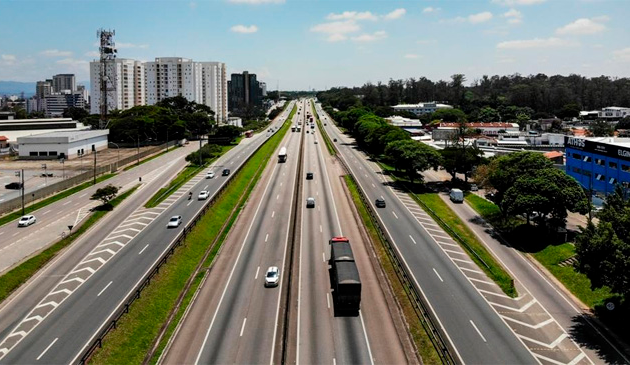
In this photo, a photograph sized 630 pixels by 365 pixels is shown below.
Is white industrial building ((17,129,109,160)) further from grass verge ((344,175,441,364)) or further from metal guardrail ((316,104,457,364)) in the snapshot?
metal guardrail ((316,104,457,364))

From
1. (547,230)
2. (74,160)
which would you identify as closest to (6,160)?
(74,160)

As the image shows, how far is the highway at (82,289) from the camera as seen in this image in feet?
117

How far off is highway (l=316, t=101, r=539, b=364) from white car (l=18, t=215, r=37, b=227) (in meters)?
46.5

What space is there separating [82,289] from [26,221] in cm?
2733

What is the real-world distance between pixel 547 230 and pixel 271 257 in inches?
1353

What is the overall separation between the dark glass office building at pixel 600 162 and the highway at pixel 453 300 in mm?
34032

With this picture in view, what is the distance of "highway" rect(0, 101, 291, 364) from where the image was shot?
35.6 metres

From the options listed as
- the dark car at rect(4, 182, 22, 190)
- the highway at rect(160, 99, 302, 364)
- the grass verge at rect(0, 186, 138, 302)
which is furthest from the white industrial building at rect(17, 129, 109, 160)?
the highway at rect(160, 99, 302, 364)

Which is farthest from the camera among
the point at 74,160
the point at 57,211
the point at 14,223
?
the point at 74,160

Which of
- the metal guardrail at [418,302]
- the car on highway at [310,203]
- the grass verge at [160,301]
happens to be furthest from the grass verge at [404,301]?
the grass verge at [160,301]

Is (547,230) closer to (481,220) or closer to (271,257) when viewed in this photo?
(481,220)

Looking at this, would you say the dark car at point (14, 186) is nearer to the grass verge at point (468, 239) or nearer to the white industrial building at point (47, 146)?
the white industrial building at point (47, 146)

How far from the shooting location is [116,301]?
42.3 meters

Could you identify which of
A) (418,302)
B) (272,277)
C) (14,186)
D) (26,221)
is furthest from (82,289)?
(14,186)
